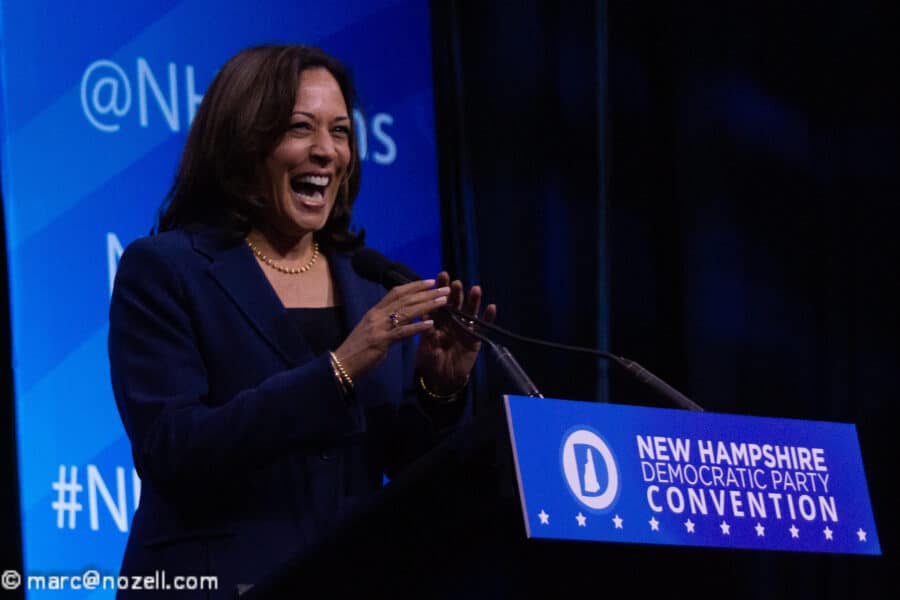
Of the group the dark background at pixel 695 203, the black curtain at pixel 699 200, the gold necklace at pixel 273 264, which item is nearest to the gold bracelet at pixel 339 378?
the gold necklace at pixel 273 264

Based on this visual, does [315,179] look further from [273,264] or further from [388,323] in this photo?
[388,323]

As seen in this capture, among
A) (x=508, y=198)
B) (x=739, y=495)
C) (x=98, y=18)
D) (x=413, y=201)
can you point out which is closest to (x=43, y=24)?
(x=98, y=18)

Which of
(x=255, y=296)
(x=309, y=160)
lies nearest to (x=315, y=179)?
(x=309, y=160)

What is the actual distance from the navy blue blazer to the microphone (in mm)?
60

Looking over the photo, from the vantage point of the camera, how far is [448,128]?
366cm

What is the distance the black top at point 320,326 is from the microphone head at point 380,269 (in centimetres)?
8

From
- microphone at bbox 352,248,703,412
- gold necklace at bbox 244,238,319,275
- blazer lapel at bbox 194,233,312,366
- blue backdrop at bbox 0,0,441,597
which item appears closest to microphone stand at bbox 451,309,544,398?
microphone at bbox 352,248,703,412

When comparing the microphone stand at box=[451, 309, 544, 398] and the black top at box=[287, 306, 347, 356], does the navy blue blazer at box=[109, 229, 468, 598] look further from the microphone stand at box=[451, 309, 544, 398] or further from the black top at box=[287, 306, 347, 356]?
the microphone stand at box=[451, 309, 544, 398]

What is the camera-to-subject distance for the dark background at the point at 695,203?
301 centimetres

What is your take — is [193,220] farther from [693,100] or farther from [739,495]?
[693,100]

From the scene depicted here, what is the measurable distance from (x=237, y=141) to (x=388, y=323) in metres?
0.53

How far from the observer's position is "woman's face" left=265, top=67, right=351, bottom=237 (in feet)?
6.85

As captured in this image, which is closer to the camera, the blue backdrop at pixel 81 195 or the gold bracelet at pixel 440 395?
the gold bracelet at pixel 440 395

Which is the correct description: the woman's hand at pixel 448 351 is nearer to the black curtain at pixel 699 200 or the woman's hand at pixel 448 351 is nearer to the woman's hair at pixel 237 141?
the woman's hair at pixel 237 141
